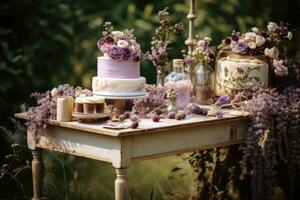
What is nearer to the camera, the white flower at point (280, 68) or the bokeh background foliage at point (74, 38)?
the white flower at point (280, 68)

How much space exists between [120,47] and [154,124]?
18.2 inches

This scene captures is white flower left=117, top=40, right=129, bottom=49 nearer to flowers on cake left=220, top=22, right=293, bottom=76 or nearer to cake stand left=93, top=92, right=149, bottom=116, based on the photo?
cake stand left=93, top=92, right=149, bottom=116

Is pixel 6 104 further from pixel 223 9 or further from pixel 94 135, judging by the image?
pixel 94 135

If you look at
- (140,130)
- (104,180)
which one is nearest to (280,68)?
(140,130)

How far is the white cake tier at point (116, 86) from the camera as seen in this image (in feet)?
14.9

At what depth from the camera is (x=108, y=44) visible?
457 centimetres

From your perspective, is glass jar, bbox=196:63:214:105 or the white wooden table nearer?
the white wooden table

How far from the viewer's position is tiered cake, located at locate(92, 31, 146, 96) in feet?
14.9

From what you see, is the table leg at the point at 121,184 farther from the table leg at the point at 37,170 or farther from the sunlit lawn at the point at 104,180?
the sunlit lawn at the point at 104,180

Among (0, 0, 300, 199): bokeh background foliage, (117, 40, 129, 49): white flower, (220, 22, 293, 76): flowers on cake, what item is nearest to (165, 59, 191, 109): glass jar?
(117, 40, 129, 49): white flower

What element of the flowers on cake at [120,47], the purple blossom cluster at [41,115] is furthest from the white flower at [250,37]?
the purple blossom cluster at [41,115]

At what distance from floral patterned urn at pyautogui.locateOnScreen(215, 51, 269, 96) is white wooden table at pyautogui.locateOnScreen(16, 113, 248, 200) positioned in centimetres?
26

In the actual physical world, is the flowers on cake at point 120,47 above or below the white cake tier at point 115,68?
above

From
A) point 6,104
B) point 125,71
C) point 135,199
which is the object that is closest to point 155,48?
point 125,71
